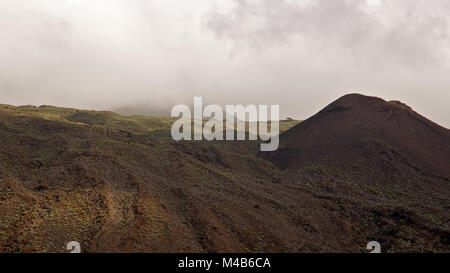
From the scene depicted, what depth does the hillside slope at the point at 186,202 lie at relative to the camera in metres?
14.2

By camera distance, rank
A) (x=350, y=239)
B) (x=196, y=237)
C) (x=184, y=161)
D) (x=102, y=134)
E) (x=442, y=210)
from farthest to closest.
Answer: (x=102, y=134) < (x=184, y=161) < (x=442, y=210) < (x=350, y=239) < (x=196, y=237)

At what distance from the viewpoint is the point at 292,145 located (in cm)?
3806

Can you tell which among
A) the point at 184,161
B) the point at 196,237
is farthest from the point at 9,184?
the point at 184,161

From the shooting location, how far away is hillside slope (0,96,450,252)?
46.5ft

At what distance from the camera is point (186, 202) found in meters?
18.4

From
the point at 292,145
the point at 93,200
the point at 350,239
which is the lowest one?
the point at 350,239

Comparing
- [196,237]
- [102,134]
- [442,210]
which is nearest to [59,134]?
[102,134]

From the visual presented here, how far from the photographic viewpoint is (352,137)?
36094mm

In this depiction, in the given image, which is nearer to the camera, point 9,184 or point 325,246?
point 325,246

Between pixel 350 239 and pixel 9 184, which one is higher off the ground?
pixel 9 184

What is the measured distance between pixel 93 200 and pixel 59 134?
16.1 meters

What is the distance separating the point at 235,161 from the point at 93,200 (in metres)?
18.6
